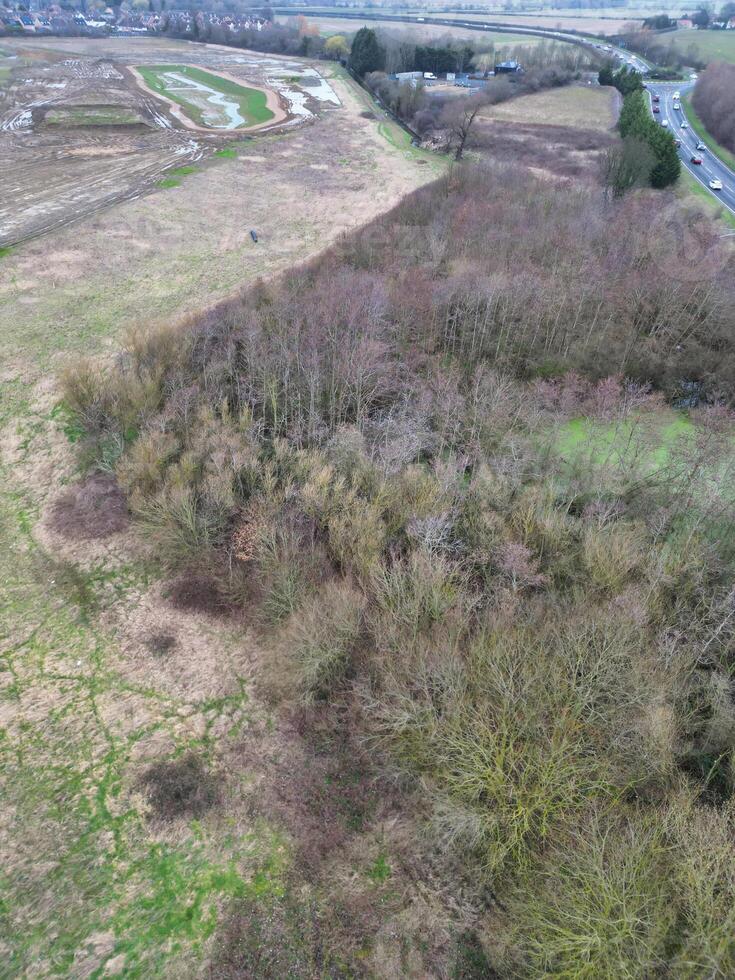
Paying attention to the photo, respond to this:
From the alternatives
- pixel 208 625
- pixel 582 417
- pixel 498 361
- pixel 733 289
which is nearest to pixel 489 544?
pixel 208 625

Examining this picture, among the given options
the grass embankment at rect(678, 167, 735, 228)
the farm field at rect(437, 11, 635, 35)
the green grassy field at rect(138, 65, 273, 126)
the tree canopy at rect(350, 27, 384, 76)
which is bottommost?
the grass embankment at rect(678, 167, 735, 228)

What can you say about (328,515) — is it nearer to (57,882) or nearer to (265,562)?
(265,562)

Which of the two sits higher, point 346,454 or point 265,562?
point 346,454

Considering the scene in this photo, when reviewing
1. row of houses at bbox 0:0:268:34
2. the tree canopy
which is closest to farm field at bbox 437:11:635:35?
row of houses at bbox 0:0:268:34

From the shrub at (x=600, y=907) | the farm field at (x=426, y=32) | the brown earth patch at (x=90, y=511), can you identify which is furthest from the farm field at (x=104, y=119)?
the shrub at (x=600, y=907)

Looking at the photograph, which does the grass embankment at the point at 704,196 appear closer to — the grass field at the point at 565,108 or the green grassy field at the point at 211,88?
the grass field at the point at 565,108

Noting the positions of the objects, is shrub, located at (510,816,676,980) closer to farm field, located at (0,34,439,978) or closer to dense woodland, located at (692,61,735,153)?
farm field, located at (0,34,439,978)
